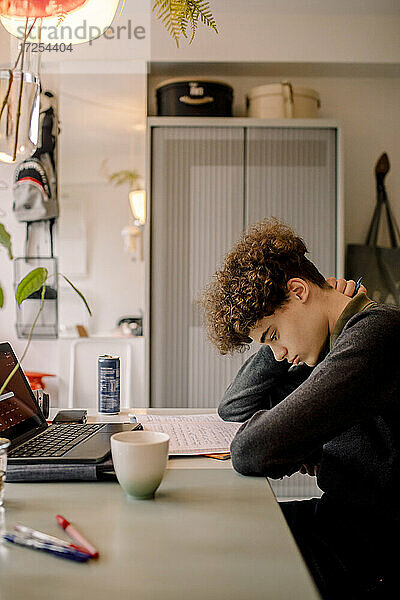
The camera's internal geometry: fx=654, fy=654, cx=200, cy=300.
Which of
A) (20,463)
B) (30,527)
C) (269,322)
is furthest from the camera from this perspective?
(269,322)

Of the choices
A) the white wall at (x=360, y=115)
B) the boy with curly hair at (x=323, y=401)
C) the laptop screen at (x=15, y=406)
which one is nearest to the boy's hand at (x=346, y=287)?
the boy with curly hair at (x=323, y=401)

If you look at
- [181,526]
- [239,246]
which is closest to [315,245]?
[239,246]

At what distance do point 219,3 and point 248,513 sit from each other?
10.0ft

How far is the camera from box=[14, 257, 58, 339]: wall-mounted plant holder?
140 inches

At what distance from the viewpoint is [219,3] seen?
3.42 metres

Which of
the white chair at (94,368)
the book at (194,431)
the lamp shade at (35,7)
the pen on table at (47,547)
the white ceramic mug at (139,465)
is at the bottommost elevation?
the white chair at (94,368)

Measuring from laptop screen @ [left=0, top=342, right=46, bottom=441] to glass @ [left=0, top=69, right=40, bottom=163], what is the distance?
18.0 inches

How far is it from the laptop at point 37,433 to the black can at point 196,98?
219 cm

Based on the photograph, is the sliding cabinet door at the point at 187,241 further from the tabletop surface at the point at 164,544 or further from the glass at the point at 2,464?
the glass at the point at 2,464

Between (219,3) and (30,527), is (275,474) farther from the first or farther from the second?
(219,3)

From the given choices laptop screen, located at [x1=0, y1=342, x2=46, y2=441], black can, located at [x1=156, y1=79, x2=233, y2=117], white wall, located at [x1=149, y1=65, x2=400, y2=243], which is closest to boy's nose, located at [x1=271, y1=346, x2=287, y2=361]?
laptop screen, located at [x1=0, y1=342, x2=46, y2=441]

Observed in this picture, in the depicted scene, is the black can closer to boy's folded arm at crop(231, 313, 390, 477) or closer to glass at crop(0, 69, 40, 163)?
glass at crop(0, 69, 40, 163)

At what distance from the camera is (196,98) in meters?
3.39

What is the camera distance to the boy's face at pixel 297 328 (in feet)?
4.65
